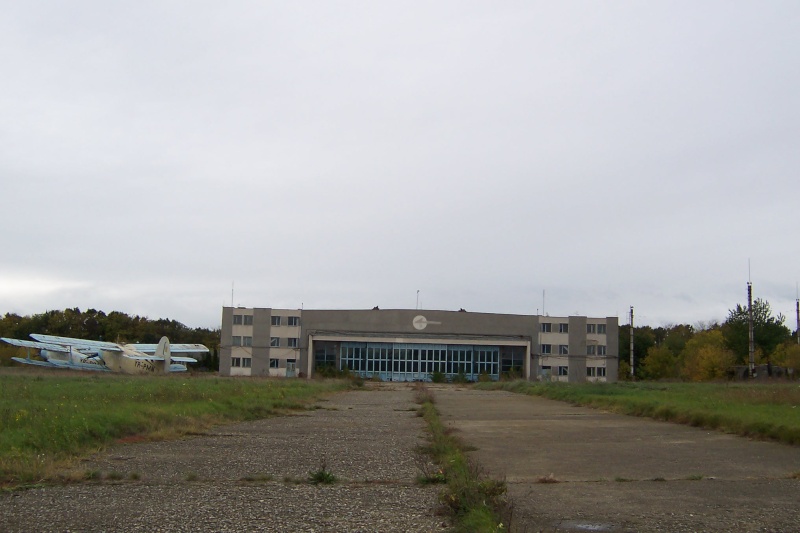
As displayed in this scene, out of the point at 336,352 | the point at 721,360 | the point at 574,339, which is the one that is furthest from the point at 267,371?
the point at 721,360

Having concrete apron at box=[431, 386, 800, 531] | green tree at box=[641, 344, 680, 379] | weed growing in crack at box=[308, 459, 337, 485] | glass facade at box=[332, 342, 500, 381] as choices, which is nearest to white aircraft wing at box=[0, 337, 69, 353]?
glass facade at box=[332, 342, 500, 381]

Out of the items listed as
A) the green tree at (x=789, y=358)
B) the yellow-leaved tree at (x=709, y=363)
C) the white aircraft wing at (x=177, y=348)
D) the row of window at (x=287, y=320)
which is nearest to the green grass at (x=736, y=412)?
the green tree at (x=789, y=358)

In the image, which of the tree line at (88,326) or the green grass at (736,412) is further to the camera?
the tree line at (88,326)

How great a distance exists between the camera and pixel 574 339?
75.8 m

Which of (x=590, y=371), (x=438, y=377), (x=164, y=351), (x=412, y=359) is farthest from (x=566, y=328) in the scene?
(x=164, y=351)

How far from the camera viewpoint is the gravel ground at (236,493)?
22.4ft

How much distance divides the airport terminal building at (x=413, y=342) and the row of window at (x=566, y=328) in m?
0.10

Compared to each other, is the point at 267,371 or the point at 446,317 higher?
the point at 446,317

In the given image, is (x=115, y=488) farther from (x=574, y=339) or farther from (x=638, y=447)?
(x=574, y=339)

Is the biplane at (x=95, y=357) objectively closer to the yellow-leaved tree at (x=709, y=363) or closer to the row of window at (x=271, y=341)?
the row of window at (x=271, y=341)

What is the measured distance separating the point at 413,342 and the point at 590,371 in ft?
61.3

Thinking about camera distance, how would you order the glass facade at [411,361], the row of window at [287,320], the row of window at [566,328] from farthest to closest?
the row of window at [287,320] → the row of window at [566,328] → the glass facade at [411,361]

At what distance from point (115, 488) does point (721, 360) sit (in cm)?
6254

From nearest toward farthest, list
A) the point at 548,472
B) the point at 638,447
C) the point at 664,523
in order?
the point at 664,523 < the point at 548,472 < the point at 638,447
